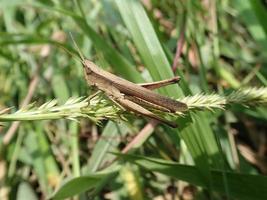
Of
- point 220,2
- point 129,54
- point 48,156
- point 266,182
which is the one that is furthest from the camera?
point 220,2

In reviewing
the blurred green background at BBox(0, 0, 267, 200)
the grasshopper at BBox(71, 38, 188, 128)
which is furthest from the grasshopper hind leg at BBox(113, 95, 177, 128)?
the blurred green background at BBox(0, 0, 267, 200)

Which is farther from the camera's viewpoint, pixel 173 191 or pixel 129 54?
pixel 129 54

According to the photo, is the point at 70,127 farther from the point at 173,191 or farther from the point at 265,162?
the point at 265,162

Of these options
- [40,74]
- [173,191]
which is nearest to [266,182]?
[173,191]

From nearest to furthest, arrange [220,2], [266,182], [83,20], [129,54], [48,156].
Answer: [266,182]
[83,20]
[48,156]
[129,54]
[220,2]

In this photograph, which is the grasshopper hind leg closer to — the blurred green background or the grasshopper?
the grasshopper

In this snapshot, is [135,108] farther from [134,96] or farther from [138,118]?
[138,118]
